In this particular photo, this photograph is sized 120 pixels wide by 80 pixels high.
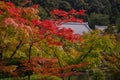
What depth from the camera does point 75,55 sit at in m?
11.9

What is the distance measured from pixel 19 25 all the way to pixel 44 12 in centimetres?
2921

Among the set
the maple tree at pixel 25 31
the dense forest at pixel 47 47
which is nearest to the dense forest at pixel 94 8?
the dense forest at pixel 47 47

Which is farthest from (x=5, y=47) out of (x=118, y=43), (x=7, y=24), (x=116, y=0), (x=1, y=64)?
(x=116, y=0)

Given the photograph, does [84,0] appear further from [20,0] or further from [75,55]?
[75,55]

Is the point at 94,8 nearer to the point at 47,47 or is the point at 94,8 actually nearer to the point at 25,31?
the point at 47,47

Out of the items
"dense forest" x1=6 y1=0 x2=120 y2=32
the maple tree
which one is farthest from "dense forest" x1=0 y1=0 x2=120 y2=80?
"dense forest" x1=6 y1=0 x2=120 y2=32

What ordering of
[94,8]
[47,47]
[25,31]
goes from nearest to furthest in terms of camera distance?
1. [25,31]
2. [47,47]
3. [94,8]

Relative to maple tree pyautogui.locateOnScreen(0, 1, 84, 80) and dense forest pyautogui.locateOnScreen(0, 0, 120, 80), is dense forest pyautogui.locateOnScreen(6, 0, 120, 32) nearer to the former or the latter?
dense forest pyautogui.locateOnScreen(0, 0, 120, 80)

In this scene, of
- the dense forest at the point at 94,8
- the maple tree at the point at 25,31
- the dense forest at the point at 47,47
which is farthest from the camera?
the dense forest at the point at 94,8

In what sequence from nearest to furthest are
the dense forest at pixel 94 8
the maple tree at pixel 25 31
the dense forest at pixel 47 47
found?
the maple tree at pixel 25 31
the dense forest at pixel 47 47
the dense forest at pixel 94 8

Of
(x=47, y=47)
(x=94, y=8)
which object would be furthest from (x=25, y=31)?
(x=94, y=8)

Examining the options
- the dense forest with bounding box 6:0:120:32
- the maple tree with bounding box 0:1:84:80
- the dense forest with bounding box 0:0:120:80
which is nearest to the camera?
the maple tree with bounding box 0:1:84:80

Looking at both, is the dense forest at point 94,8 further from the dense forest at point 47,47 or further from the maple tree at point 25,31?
the maple tree at point 25,31

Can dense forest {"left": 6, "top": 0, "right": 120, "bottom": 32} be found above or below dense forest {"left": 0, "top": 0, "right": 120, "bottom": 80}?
below
